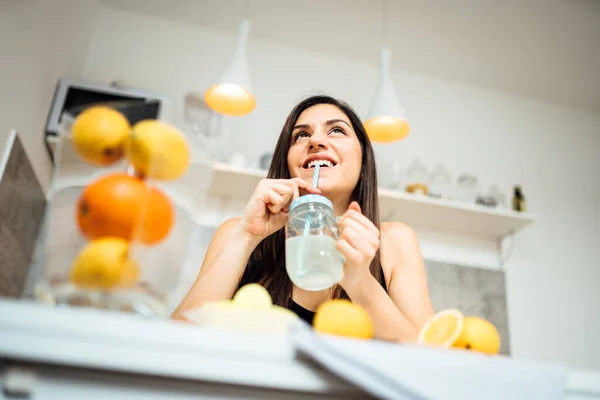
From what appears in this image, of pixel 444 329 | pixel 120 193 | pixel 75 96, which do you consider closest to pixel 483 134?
pixel 75 96

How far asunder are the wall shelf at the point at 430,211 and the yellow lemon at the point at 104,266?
6.19ft

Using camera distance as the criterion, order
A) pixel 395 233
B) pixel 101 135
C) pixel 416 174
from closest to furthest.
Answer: pixel 101 135 → pixel 395 233 → pixel 416 174

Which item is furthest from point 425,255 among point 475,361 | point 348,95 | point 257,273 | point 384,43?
point 475,361

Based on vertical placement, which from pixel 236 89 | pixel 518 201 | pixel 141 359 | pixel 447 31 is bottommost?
pixel 141 359

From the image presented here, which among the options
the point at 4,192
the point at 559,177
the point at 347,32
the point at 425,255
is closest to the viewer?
the point at 4,192

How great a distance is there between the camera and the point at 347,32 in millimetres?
2982

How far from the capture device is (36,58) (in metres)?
2.05

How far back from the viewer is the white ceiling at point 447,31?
2760 mm

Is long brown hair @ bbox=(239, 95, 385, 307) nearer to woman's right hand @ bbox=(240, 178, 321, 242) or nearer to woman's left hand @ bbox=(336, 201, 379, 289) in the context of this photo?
woman's right hand @ bbox=(240, 178, 321, 242)

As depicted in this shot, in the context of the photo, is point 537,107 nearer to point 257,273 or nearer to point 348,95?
point 348,95

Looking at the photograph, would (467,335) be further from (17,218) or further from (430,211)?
(430,211)

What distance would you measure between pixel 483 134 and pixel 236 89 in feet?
6.01

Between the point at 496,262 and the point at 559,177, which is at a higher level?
the point at 559,177

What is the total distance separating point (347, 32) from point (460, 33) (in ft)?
2.20
